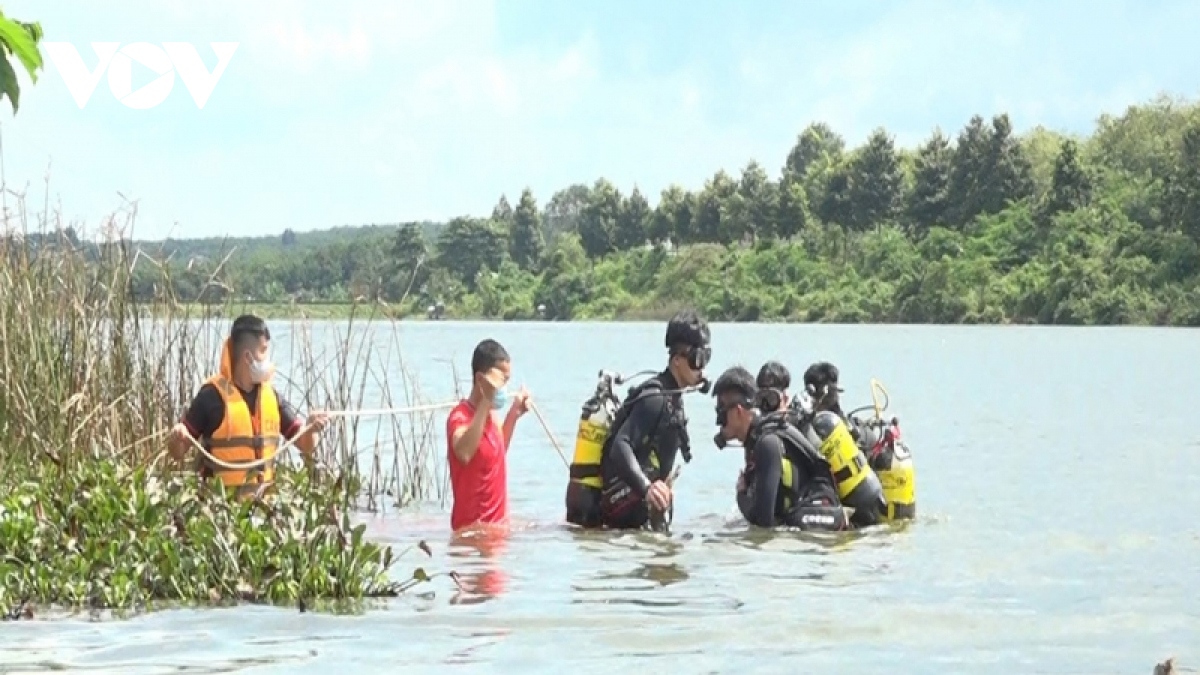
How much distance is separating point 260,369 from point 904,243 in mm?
87999

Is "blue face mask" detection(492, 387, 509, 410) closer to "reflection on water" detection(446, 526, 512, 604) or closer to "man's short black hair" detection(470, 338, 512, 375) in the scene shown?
"man's short black hair" detection(470, 338, 512, 375)

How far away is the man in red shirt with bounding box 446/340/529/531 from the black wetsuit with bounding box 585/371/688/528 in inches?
25.9

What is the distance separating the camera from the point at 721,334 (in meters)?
81.8

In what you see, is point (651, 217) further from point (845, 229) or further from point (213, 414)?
point (213, 414)

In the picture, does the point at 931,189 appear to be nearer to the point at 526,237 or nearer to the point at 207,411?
the point at 526,237

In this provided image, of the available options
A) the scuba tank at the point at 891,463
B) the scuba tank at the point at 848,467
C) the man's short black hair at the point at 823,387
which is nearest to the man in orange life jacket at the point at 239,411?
the scuba tank at the point at 848,467

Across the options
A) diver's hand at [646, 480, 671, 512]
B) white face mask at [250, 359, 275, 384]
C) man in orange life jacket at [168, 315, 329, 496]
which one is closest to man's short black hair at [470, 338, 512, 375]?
man in orange life jacket at [168, 315, 329, 496]

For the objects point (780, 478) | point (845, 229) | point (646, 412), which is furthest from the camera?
point (845, 229)

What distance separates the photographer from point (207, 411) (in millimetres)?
11008

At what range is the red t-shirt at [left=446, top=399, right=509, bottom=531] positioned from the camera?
1168 cm

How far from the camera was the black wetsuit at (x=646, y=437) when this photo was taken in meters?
12.2

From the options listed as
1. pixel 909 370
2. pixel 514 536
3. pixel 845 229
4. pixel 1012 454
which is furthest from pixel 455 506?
pixel 845 229

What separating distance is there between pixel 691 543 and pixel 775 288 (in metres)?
89.4

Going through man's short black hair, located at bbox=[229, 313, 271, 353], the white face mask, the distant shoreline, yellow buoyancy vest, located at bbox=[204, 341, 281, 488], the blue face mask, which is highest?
the distant shoreline
